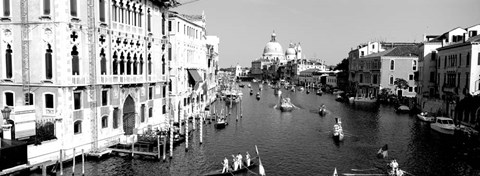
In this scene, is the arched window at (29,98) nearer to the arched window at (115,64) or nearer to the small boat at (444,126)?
the arched window at (115,64)

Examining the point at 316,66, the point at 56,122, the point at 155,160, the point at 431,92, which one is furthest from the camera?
the point at 316,66

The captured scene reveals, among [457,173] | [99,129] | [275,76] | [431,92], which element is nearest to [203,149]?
[99,129]

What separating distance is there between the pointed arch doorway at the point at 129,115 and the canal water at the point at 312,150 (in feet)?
12.5

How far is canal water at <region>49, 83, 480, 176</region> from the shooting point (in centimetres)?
2456

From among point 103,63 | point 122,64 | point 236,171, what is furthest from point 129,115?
point 236,171

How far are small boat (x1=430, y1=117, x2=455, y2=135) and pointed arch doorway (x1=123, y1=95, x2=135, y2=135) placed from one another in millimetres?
25872

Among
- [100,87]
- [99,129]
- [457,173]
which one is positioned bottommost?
[457,173]

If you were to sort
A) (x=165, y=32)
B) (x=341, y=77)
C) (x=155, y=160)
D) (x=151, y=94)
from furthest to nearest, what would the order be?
1. (x=341, y=77)
2. (x=165, y=32)
3. (x=151, y=94)
4. (x=155, y=160)

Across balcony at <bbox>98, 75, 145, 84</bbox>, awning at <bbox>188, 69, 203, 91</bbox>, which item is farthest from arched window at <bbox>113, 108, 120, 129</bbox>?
awning at <bbox>188, 69, 203, 91</bbox>

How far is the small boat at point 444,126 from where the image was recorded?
115 ft

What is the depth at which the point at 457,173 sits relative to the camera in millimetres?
23953

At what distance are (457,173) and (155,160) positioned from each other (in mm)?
17818

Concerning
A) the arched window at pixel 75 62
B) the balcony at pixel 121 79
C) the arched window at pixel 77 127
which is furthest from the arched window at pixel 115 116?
the arched window at pixel 75 62

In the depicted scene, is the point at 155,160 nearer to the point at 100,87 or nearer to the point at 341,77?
the point at 100,87
